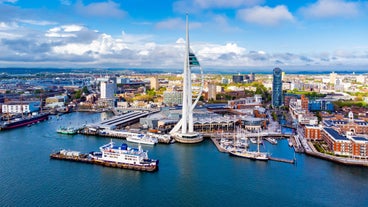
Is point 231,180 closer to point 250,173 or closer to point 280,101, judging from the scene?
point 250,173

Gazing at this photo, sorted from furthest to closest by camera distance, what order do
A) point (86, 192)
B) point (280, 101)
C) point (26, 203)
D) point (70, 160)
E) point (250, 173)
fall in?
point (280, 101), point (70, 160), point (250, 173), point (86, 192), point (26, 203)

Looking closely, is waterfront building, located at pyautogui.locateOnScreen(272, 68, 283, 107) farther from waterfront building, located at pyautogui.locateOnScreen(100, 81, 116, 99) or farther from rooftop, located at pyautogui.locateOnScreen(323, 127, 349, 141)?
waterfront building, located at pyautogui.locateOnScreen(100, 81, 116, 99)

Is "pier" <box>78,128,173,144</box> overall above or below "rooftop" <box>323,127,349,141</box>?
below

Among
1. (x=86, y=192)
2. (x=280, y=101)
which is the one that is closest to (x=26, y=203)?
(x=86, y=192)

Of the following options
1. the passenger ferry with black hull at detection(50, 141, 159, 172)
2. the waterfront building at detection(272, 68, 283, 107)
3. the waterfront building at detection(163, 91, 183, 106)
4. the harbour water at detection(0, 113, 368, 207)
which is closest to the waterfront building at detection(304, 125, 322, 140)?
the harbour water at detection(0, 113, 368, 207)

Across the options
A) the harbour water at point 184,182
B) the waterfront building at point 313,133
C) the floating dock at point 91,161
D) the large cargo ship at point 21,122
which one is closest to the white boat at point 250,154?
the harbour water at point 184,182

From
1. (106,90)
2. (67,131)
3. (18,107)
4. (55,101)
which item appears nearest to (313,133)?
(67,131)
